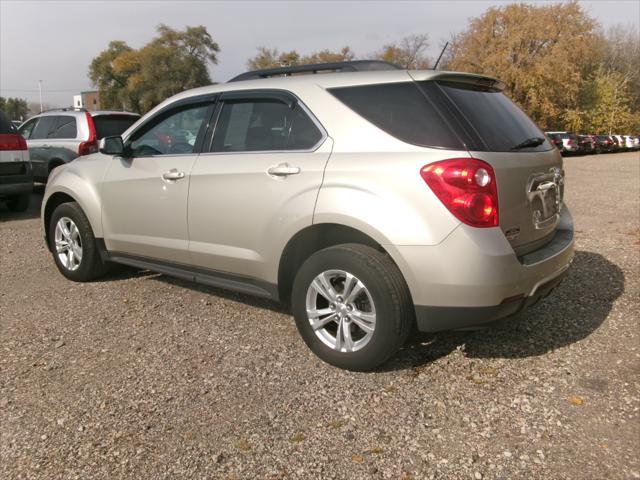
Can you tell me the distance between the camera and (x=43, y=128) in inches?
408

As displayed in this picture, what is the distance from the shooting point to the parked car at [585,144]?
34.1 metres

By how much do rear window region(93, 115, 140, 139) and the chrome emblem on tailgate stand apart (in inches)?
311

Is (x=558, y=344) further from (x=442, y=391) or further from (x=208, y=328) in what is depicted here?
(x=208, y=328)

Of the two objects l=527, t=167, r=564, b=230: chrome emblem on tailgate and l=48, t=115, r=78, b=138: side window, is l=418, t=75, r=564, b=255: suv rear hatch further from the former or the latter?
l=48, t=115, r=78, b=138: side window

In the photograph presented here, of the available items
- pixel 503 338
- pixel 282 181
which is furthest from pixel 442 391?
pixel 282 181

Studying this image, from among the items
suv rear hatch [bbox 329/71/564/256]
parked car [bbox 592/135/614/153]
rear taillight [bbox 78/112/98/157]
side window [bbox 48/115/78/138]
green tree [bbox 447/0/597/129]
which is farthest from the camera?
green tree [bbox 447/0/597/129]

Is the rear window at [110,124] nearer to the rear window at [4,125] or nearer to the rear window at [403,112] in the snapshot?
the rear window at [4,125]

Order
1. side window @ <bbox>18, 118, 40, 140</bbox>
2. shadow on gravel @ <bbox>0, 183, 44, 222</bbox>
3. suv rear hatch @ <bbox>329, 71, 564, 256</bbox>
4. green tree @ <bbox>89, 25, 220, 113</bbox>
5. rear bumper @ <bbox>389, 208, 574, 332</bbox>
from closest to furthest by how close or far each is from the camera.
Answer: rear bumper @ <bbox>389, 208, 574, 332</bbox> → suv rear hatch @ <bbox>329, 71, 564, 256</bbox> → shadow on gravel @ <bbox>0, 183, 44, 222</bbox> → side window @ <bbox>18, 118, 40, 140</bbox> → green tree @ <bbox>89, 25, 220, 113</bbox>

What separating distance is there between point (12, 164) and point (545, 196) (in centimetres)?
794

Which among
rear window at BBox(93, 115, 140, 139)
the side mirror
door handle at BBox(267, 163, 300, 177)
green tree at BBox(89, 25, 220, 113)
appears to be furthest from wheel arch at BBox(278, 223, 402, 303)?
green tree at BBox(89, 25, 220, 113)

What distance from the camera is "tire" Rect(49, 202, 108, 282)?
195 inches

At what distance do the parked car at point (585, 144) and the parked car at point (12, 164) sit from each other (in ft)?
107

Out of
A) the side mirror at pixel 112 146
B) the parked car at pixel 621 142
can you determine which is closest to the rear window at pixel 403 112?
the side mirror at pixel 112 146

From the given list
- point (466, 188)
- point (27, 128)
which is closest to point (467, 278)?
point (466, 188)
